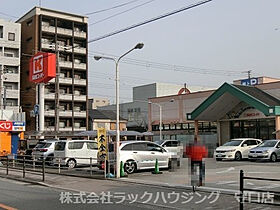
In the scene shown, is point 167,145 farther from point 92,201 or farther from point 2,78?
point 2,78

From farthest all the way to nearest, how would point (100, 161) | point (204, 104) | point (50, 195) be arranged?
point (204, 104) < point (100, 161) < point (50, 195)

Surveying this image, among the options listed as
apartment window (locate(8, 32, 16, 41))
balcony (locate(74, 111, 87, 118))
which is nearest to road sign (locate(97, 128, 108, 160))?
balcony (locate(74, 111, 87, 118))

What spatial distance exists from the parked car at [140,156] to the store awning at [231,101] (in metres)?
13.2

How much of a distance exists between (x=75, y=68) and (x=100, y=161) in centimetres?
4781

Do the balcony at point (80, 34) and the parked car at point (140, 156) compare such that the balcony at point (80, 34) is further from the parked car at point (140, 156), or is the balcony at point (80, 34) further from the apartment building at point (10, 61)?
the parked car at point (140, 156)

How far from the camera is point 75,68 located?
211 ft

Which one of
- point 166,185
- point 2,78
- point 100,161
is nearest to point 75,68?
point 2,78

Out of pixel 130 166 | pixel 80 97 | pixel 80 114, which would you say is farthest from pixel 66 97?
pixel 130 166

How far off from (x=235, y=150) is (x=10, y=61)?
146 ft

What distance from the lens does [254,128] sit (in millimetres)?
34312

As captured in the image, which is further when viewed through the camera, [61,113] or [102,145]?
[61,113]

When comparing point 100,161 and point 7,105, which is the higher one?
point 7,105

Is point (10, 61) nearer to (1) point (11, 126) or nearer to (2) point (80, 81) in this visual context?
(2) point (80, 81)

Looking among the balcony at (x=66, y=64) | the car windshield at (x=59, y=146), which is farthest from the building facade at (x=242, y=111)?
the balcony at (x=66, y=64)
